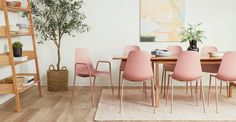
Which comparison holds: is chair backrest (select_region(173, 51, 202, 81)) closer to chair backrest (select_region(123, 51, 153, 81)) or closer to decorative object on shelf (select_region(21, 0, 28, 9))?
chair backrest (select_region(123, 51, 153, 81))

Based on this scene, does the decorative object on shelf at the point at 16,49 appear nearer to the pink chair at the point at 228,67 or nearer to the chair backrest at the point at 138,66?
the chair backrest at the point at 138,66

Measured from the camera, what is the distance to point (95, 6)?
17.2ft

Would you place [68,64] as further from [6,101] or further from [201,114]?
[201,114]

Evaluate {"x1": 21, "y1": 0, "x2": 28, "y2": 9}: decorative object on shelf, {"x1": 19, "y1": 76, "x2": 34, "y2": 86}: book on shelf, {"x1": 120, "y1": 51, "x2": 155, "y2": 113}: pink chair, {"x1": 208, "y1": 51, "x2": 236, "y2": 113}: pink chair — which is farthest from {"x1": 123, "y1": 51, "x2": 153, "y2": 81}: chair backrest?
{"x1": 21, "y1": 0, "x2": 28, "y2": 9}: decorative object on shelf

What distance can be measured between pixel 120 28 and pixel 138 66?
1.79 m

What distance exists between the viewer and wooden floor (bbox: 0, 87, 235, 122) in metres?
3.51

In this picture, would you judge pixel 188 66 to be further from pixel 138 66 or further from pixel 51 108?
pixel 51 108

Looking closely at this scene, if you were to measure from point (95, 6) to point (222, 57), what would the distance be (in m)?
2.60

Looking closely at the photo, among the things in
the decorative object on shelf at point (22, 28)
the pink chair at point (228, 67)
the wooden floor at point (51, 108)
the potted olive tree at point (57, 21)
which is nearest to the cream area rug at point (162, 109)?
the wooden floor at point (51, 108)

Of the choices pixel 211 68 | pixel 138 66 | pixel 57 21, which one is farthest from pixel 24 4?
pixel 211 68

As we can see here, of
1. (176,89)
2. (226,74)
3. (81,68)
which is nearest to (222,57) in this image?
(226,74)

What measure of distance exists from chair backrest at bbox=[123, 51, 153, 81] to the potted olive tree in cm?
171

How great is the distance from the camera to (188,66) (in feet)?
12.0

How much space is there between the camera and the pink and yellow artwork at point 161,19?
5207mm
